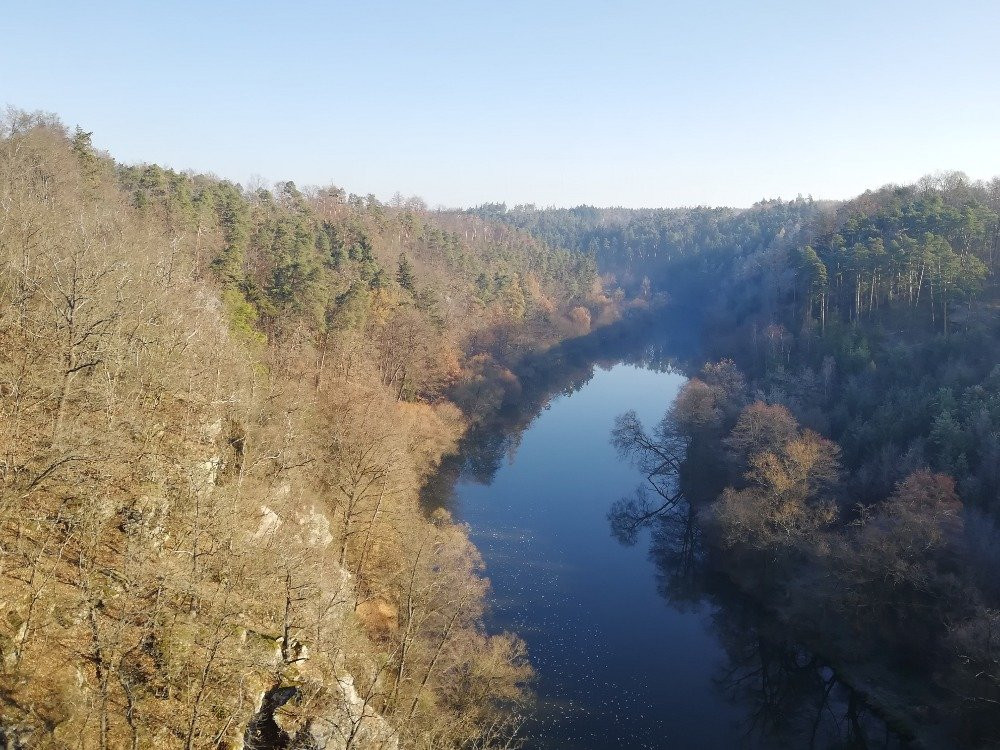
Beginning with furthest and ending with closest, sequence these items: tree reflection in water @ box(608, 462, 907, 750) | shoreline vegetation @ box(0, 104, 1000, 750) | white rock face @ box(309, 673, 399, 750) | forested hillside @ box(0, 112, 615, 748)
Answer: tree reflection in water @ box(608, 462, 907, 750) < white rock face @ box(309, 673, 399, 750) < shoreline vegetation @ box(0, 104, 1000, 750) < forested hillside @ box(0, 112, 615, 748)

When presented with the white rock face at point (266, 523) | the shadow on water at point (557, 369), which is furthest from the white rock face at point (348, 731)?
the shadow on water at point (557, 369)

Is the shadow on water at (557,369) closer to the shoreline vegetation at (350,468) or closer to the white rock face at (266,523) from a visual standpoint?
the shoreline vegetation at (350,468)

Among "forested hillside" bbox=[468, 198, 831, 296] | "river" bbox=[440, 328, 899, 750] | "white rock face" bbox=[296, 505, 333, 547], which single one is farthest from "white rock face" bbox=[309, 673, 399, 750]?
"forested hillside" bbox=[468, 198, 831, 296]

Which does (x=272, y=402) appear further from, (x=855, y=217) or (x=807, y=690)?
(x=855, y=217)

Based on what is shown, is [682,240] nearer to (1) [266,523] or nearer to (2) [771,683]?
(2) [771,683]

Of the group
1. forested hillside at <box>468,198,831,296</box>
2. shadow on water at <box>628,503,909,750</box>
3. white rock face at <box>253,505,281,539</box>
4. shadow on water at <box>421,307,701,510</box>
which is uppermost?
forested hillside at <box>468,198,831,296</box>

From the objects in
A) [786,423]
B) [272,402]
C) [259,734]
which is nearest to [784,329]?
[786,423]

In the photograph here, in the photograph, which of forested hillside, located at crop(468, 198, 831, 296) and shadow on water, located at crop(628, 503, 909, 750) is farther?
forested hillside, located at crop(468, 198, 831, 296)

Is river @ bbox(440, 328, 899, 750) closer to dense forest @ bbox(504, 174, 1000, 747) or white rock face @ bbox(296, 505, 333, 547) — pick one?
dense forest @ bbox(504, 174, 1000, 747)

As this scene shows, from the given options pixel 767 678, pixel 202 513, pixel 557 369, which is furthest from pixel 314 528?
pixel 557 369
